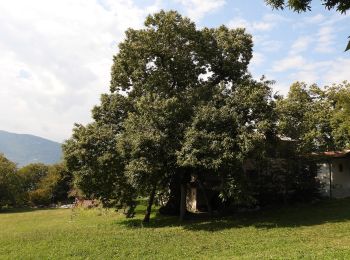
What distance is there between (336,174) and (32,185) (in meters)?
72.7

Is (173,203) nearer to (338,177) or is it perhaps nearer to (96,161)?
(96,161)

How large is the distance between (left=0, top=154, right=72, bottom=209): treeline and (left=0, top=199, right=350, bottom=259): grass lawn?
A: 4149 cm

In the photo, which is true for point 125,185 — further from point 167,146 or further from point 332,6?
point 332,6

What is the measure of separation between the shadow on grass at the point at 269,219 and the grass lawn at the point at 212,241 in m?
0.06

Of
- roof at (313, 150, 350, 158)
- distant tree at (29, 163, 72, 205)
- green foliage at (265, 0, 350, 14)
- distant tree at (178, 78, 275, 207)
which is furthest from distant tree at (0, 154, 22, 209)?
green foliage at (265, 0, 350, 14)

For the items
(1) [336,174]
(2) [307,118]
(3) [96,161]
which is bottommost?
(1) [336,174]

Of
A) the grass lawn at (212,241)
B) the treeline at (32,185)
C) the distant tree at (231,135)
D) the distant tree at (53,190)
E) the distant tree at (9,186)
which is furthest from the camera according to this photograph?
the distant tree at (53,190)

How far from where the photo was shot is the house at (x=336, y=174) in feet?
138

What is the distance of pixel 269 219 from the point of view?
30.1 meters

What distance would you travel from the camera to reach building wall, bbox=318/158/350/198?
4259 centimetres

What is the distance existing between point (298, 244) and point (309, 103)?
1086 inches

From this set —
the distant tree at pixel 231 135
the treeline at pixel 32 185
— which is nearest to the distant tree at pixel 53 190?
the treeline at pixel 32 185

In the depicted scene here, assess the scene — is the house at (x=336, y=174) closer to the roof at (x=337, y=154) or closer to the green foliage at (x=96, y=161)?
the roof at (x=337, y=154)

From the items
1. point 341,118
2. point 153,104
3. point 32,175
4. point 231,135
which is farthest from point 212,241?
point 32,175
